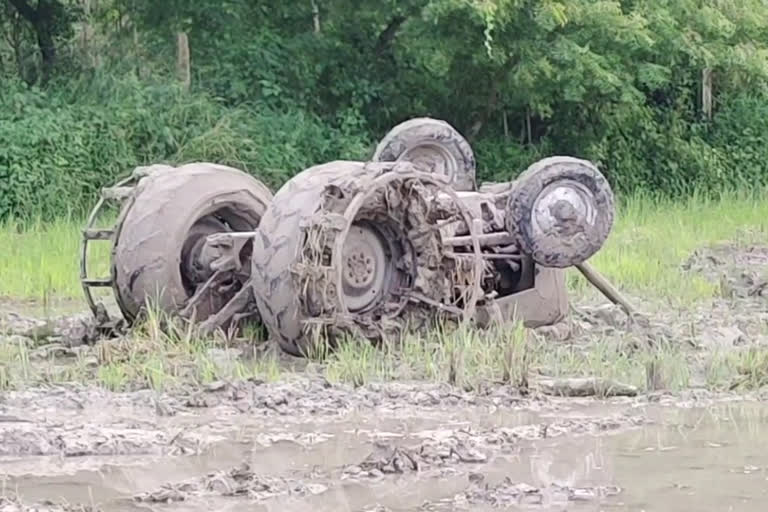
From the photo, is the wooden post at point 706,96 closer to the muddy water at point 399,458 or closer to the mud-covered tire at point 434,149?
the mud-covered tire at point 434,149

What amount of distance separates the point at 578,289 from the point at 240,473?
641 cm

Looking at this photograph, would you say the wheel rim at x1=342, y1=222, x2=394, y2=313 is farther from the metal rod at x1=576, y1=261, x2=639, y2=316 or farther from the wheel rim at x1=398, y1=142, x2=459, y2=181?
the wheel rim at x1=398, y1=142, x2=459, y2=181

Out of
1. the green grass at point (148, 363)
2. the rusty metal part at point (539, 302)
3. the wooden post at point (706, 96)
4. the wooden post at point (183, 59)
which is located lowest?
the green grass at point (148, 363)

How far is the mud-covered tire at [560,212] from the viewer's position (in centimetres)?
957

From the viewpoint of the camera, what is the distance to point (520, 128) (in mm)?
21969

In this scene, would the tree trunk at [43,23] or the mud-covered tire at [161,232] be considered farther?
the tree trunk at [43,23]

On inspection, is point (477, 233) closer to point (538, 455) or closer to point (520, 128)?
point (538, 455)

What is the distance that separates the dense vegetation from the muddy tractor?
25.4ft

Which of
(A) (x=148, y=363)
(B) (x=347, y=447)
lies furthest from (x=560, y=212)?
(B) (x=347, y=447)

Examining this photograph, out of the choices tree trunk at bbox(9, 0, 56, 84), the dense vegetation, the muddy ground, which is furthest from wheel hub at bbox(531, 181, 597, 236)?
tree trunk at bbox(9, 0, 56, 84)

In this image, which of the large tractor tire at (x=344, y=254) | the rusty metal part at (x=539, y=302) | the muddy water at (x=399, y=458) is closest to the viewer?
the muddy water at (x=399, y=458)

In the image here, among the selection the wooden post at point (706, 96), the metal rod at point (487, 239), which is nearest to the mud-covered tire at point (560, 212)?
the metal rod at point (487, 239)

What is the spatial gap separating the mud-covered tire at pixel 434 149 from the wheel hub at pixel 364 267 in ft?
5.63

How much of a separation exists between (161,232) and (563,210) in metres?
2.33
